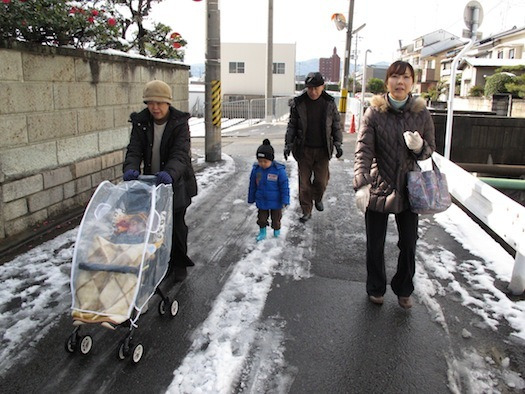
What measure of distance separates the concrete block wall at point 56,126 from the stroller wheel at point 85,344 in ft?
8.31

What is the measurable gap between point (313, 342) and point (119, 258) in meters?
1.61

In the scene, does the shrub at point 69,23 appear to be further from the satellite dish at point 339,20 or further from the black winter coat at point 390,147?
the satellite dish at point 339,20

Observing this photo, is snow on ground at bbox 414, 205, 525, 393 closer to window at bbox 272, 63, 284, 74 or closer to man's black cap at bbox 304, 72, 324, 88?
man's black cap at bbox 304, 72, 324, 88

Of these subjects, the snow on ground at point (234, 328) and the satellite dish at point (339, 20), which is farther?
the satellite dish at point (339, 20)

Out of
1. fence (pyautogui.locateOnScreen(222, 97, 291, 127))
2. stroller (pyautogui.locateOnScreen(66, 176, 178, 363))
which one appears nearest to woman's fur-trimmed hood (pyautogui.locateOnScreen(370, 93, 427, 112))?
stroller (pyautogui.locateOnScreen(66, 176, 178, 363))

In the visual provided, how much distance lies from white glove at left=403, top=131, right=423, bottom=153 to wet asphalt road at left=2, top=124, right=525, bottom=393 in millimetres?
1469

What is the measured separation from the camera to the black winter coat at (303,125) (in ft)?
20.4

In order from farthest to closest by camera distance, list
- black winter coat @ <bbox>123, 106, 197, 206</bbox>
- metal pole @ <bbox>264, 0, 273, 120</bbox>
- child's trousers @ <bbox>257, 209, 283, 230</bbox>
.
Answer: metal pole @ <bbox>264, 0, 273, 120</bbox>, child's trousers @ <bbox>257, 209, 283, 230</bbox>, black winter coat @ <bbox>123, 106, 197, 206</bbox>

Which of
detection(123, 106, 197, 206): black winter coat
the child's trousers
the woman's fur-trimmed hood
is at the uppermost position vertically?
the woman's fur-trimmed hood

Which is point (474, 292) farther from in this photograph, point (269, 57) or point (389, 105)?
point (269, 57)

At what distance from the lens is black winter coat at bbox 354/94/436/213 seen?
3748 millimetres

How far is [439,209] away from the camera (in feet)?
12.4

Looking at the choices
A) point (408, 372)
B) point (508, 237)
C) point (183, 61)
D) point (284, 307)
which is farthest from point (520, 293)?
point (183, 61)

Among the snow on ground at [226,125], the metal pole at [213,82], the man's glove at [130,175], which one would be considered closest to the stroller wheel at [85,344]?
the man's glove at [130,175]
